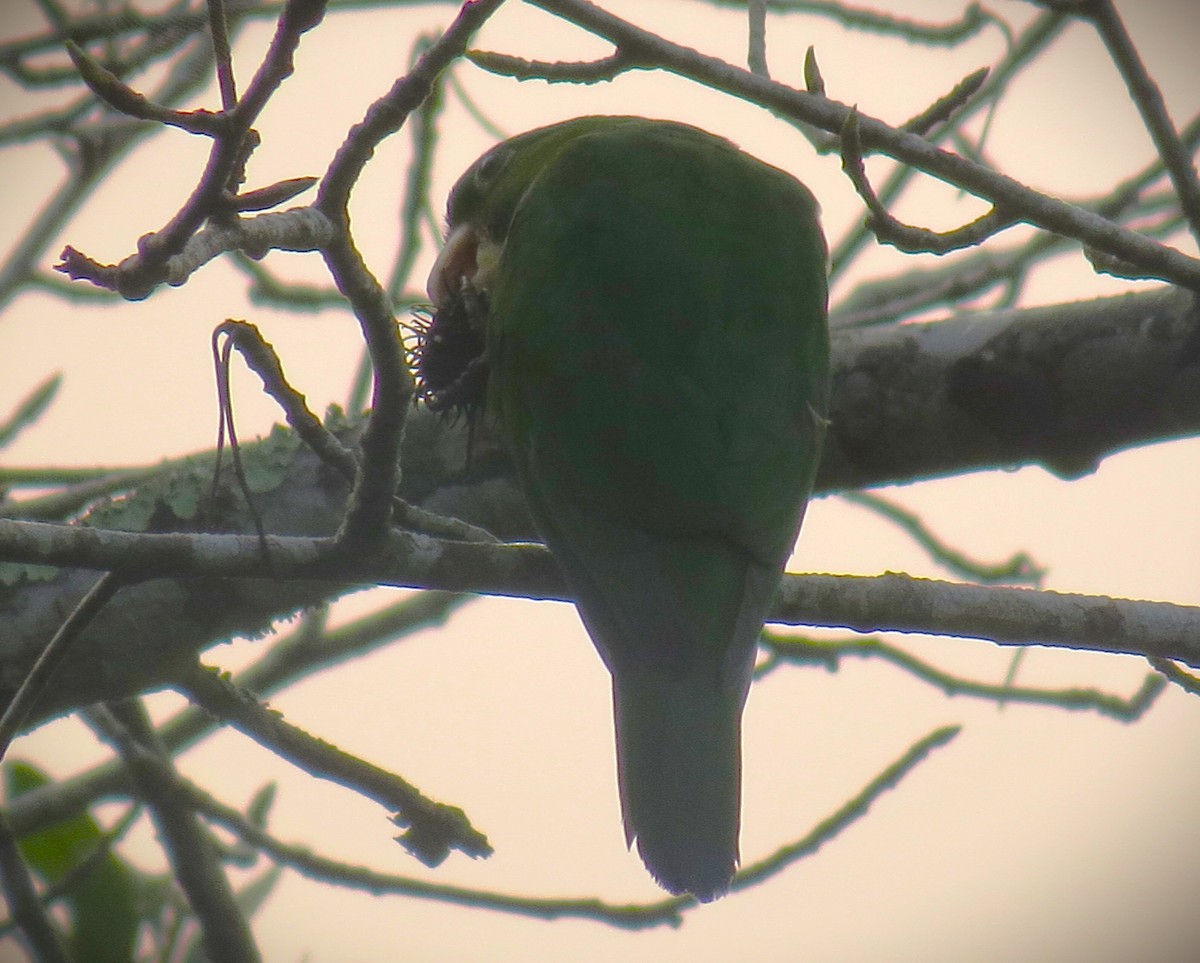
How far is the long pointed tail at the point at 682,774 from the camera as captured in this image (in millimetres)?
2189

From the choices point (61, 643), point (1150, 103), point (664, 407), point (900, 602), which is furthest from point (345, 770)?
point (1150, 103)

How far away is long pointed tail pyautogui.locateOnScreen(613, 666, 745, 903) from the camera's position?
7.18 ft

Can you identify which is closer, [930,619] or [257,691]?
[930,619]

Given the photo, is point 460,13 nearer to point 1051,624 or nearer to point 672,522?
point 672,522

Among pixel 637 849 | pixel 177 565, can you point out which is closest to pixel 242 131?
pixel 177 565

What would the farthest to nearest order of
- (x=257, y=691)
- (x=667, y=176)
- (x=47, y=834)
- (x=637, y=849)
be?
(x=257, y=691) → (x=47, y=834) → (x=667, y=176) → (x=637, y=849)

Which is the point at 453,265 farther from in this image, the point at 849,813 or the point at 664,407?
the point at 849,813

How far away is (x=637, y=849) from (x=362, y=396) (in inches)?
72.2

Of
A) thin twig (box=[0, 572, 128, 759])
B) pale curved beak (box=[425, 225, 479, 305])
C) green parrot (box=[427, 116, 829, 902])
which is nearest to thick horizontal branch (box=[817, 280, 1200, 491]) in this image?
green parrot (box=[427, 116, 829, 902])

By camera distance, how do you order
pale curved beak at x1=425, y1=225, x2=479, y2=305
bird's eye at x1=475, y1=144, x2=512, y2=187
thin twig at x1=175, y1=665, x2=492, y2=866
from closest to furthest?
thin twig at x1=175, y1=665, x2=492, y2=866 → pale curved beak at x1=425, y1=225, x2=479, y2=305 → bird's eye at x1=475, y1=144, x2=512, y2=187

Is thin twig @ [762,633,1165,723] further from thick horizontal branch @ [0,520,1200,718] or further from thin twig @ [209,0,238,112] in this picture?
thin twig @ [209,0,238,112]

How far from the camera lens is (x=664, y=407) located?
246 cm

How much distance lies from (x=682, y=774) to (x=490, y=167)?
1.80 m

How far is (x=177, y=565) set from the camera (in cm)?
205
